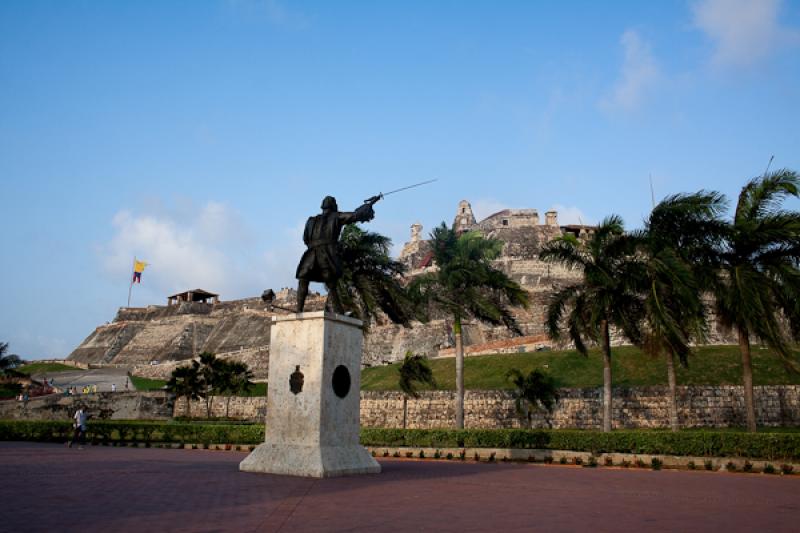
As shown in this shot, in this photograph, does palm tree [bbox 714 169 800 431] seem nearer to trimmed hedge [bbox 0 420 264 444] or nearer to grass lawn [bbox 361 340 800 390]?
grass lawn [bbox 361 340 800 390]

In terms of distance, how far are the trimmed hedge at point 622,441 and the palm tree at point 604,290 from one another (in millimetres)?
2649

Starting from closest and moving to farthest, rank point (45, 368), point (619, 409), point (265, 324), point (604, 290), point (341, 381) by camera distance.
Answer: point (341, 381), point (604, 290), point (619, 409), point (45, 368), point (265, 324)

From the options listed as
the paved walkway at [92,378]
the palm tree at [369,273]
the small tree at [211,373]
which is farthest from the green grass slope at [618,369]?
the paved walkway at [92,378]

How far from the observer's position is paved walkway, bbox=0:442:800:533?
7.23m

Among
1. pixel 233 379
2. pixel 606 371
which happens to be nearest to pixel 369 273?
pixel 606 371

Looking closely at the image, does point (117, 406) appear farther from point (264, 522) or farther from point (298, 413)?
point (264, 522)

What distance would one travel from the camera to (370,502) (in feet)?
29.6

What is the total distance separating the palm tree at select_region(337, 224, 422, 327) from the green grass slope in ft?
42.4

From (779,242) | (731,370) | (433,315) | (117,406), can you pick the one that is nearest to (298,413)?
(779,242)

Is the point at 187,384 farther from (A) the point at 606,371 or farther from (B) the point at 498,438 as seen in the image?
(A) the point at 606,371

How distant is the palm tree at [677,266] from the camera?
68.8 feet

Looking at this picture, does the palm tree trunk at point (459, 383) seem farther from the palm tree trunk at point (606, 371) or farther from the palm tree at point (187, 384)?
the palm tree at point (187, 384)

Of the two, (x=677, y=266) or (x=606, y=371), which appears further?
(x=606, y=371)

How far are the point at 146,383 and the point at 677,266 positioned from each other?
5294cm
